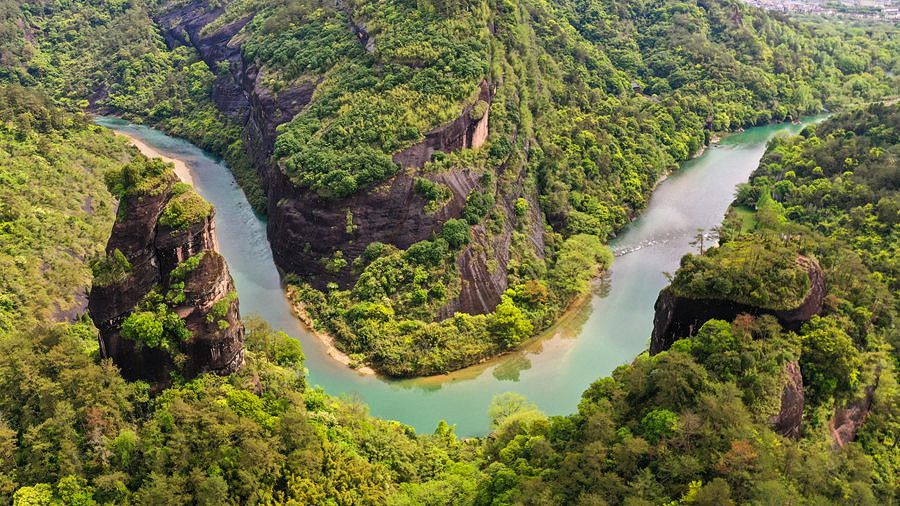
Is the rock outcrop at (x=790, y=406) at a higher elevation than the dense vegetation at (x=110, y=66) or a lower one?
lower

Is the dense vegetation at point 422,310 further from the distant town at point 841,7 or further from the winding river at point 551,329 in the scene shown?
the distant town at point 841,7

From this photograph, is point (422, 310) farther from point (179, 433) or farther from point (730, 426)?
point (730, 426)

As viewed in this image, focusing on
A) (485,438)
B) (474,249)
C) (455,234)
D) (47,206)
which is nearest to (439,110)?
(455,234)

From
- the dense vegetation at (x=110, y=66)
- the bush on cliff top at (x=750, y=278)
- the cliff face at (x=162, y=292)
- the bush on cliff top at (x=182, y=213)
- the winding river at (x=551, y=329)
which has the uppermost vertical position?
the dense vegetation at (x=110, y=66)

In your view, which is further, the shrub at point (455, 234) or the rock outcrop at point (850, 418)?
the shrub at point (455, 234)

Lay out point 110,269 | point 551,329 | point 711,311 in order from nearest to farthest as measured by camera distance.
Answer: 1. point 110,269
2. point 711,311
3. point 551,329

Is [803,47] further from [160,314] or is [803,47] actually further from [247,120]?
[160,314]

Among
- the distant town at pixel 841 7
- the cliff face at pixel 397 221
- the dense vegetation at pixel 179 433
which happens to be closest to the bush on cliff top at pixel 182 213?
the dense vegetation at pixel 179 433
